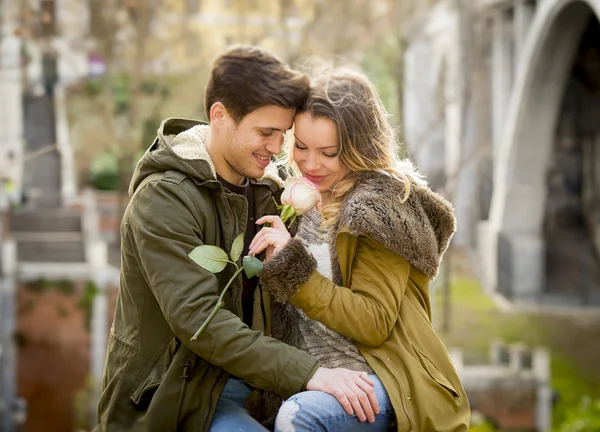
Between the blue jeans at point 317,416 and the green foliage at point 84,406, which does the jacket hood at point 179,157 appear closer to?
the blue jeans at point 317,416

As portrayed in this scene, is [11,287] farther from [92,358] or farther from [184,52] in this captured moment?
[184,52]

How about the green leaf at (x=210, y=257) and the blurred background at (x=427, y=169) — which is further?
the blurred background at (x=427, y=169)

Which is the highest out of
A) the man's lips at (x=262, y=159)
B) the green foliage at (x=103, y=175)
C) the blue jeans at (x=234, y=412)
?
the man's lips at (x=262, y=159)

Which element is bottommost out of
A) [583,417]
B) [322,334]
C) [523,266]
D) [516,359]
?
[583,417]

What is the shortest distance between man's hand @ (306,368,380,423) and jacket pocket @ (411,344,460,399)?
155mm

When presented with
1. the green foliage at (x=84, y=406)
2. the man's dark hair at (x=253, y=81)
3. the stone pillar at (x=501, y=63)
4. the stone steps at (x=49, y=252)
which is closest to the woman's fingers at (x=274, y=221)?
the man's dark hair at (x=253, y=81)

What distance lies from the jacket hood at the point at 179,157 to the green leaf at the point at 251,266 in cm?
23

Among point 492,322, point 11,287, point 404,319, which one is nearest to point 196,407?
point 404,319

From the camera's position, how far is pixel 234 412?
247 cm

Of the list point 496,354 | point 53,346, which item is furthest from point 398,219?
point 53,346

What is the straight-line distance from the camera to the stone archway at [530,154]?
12922mm

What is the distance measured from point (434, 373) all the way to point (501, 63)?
13333mm

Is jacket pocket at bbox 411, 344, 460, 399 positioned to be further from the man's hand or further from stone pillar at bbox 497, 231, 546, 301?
stone pillar at bbox 497, 231, 546, 301

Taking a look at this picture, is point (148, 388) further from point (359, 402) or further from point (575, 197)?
point (575, 197)
